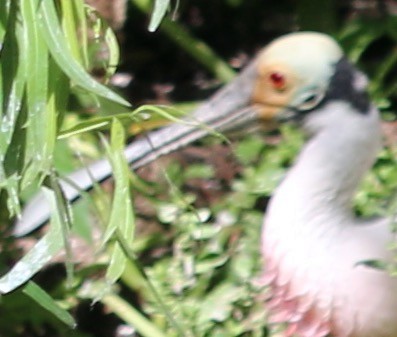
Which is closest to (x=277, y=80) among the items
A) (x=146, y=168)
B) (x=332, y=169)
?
(x=332, y=169)

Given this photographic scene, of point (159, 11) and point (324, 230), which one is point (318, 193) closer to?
point (324, 230)

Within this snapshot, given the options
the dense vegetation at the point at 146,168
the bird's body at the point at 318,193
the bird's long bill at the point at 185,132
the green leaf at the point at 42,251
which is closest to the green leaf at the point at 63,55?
the dense vegetation at the point at 146,168

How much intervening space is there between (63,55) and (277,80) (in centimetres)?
108

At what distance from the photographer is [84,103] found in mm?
3469

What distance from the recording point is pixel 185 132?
3.11m

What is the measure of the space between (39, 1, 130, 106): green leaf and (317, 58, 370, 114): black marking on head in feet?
3.37

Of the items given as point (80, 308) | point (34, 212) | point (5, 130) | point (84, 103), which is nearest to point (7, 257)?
point (34, 212)

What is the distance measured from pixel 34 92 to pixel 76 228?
1.10 metres

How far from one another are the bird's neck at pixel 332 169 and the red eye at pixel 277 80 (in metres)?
0.10

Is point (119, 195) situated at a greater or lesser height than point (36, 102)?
lesser

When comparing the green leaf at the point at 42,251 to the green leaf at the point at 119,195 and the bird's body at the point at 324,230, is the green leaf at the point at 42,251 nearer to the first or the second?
the green leaf at the point at 119,195

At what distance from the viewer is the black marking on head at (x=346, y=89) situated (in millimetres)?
2830

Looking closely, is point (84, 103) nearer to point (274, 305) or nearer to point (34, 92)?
point (274, 305)

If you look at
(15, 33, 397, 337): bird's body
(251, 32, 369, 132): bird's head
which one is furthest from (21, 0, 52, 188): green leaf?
(251, 32, 369, 132): bird's head
